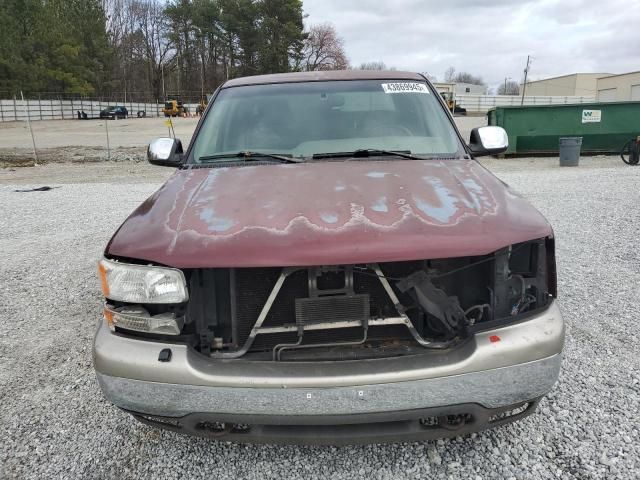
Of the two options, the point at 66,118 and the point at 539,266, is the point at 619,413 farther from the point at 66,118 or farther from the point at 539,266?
the point at 66,118

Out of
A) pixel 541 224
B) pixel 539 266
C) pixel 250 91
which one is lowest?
pixel 539 266

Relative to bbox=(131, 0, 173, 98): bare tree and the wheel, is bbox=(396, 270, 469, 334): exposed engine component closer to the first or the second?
the wheel

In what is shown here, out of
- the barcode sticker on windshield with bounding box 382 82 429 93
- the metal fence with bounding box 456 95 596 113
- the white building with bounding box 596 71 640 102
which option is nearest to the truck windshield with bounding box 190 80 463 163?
the barcode sticker on windshield with bounding box 382 82 429 93

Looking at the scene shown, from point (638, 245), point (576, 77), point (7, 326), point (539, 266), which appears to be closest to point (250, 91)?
point (539, 266)

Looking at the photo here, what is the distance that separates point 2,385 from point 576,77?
279 feet

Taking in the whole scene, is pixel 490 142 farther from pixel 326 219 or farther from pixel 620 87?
pixel 620 87

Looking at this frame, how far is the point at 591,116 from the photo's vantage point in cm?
1527

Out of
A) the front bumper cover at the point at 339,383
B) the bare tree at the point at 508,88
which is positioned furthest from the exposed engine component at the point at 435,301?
the bare tree at the point at 508,88

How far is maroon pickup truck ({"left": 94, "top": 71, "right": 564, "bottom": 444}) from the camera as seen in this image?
1812mm

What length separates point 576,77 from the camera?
7381 centimetres

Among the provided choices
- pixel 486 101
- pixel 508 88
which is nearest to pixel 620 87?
pixel 486 101

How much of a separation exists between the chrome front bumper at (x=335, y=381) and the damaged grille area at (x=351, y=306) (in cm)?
11

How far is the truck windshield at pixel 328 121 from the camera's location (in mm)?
3059

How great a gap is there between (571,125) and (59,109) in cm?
5375
